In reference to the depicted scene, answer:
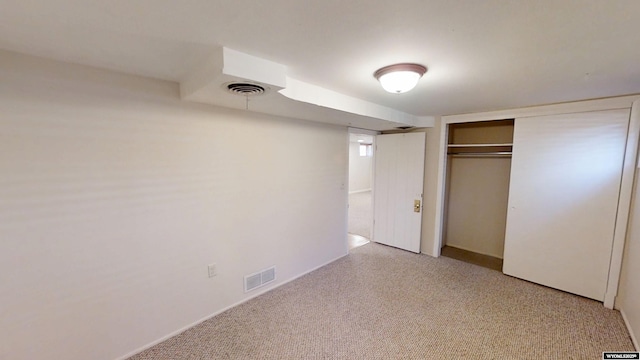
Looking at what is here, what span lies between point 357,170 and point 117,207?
29.3 ft

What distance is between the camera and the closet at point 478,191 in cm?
372

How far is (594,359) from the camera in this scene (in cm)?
192

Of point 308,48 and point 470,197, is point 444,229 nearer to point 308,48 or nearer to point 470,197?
point 470,197

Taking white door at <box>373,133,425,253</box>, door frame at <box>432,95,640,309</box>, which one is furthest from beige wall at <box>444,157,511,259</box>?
door frame at <box>432,95,640,309</box>

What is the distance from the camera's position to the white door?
154 inches

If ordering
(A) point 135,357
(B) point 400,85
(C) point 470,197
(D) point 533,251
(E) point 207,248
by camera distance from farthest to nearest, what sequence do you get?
(C) point 470,197
(D) point 533,251
(E) point 207,248
(A) point 135,357
(B) point 400,85

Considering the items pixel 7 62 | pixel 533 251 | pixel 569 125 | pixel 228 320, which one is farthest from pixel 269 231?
pixel 569 125

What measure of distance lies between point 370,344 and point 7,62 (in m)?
3.07

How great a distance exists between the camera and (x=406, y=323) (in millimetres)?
2326

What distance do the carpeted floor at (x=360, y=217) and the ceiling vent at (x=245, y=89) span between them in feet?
10.5

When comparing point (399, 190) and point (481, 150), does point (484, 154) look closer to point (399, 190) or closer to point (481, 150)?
point (481, 150)

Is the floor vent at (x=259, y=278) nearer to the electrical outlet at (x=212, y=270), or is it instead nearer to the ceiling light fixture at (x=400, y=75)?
the electrical outlet at (x=212, y=270)

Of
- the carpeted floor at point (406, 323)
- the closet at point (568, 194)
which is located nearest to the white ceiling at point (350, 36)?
the closet at point (568, 194)

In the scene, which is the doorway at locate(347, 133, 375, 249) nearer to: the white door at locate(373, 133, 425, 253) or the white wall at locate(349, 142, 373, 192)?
the white wall at locate(349, 142, 373, 192)
